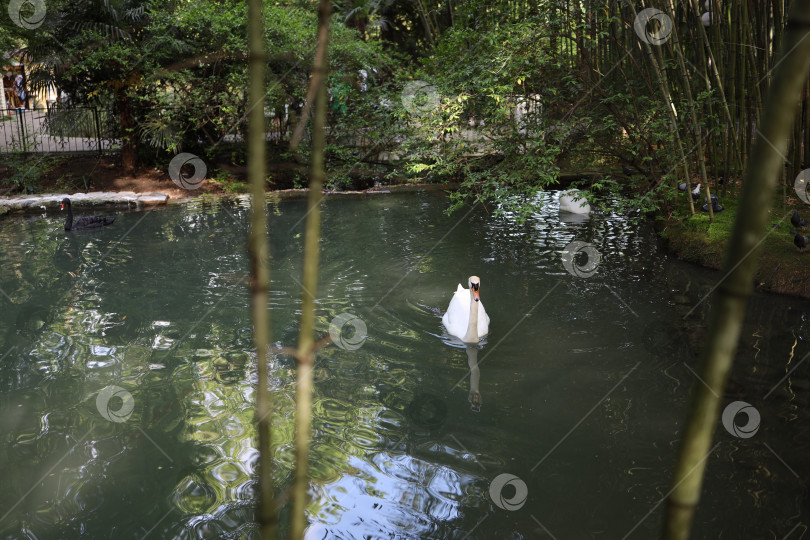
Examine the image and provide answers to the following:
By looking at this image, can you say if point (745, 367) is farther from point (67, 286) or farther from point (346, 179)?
point (346, 179)

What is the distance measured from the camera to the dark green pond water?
10.4 feet

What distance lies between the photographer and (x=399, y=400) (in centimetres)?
437

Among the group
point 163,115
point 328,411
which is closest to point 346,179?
point 163,115

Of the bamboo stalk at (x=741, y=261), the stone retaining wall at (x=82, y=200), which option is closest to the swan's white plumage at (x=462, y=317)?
the bamboo stalk at (x=741, y=261)

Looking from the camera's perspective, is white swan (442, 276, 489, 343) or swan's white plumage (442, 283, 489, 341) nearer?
white swan (442, 276, 489, 343)

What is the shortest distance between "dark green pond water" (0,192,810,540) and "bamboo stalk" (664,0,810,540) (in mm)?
2511

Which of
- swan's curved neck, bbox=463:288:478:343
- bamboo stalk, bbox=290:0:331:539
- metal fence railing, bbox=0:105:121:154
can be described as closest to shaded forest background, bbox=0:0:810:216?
metal fence railing, bbox=0:105:121:154

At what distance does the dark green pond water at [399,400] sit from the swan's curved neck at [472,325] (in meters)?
0.13

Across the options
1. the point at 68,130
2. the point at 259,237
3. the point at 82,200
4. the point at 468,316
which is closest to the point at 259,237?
the point at 259,237

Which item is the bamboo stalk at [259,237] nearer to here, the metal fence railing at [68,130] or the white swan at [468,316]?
the white swan at [468,316]

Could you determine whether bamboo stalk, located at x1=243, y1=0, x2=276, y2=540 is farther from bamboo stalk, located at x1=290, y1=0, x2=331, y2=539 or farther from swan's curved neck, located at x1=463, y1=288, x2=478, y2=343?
swan's curved neck, located at x1=463, y1=288, x2=478, y2=343

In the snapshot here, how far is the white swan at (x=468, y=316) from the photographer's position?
5035 millimetres

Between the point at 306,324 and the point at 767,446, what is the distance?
152 inches

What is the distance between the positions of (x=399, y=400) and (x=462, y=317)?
1.14 m
